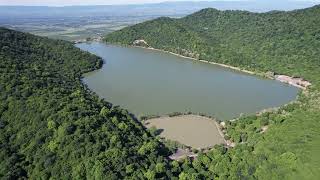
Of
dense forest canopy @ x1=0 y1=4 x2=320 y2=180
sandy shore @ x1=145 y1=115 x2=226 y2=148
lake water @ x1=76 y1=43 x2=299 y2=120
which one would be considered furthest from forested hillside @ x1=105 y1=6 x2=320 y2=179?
lake water @ x1=76 y1=43 x2=299 y2=120

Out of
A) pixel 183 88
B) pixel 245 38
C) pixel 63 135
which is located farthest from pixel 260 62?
pixel 63 135

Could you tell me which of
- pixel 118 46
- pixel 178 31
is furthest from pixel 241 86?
pixel 118 46

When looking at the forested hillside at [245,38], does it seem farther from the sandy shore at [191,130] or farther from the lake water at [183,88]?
the sandy shore at [191,130]

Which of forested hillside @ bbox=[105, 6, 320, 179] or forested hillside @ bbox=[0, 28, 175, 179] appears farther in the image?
forested hillside @ bbox=[105, 6, 320, 179]

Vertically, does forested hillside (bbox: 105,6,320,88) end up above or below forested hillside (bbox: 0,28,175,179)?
above

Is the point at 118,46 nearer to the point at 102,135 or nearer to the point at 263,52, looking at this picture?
the point at 263,52

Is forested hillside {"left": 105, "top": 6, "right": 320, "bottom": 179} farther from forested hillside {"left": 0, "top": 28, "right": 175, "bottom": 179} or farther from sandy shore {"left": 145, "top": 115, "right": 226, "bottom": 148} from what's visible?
forested hillside {"left": 0, "top": 28, "right": 175, "bottom": 179}

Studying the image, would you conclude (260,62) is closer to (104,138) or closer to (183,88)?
(183,88)
